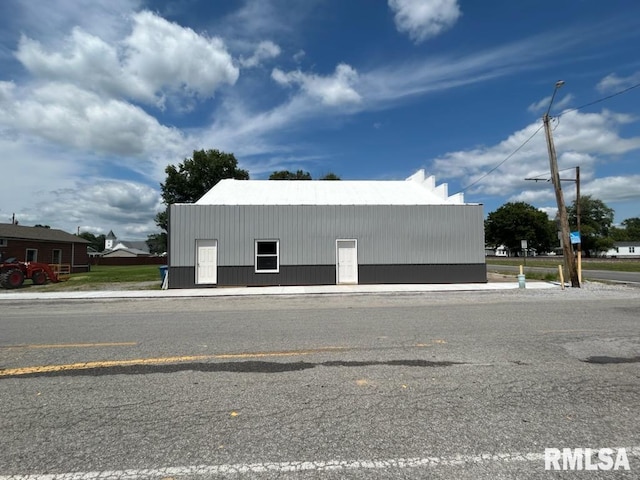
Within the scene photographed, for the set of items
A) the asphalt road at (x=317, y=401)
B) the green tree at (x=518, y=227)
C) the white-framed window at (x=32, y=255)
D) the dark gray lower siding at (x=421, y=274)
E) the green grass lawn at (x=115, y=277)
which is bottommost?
the asphalt road at (x=317, y=401)

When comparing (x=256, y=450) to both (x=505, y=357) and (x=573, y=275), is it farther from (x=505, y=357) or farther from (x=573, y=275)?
(x=573, y=275)

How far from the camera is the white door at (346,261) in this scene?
21812 mm

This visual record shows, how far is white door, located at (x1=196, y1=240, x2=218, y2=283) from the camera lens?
21312mm

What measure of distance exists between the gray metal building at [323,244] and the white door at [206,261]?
49mm

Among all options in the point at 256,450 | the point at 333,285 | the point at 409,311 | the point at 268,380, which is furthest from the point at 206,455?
the point at 333,285

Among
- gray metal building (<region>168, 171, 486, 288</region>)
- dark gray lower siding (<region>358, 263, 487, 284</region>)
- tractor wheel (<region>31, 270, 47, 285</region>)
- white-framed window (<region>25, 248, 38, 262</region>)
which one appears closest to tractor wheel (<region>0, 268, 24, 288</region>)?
tractor wheel (<region>31, 270, 47, 285</region>)

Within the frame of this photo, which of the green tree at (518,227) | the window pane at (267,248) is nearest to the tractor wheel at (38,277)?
the window pane at (267,248)

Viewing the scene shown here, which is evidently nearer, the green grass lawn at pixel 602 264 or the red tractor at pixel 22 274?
the red tractor at pixel 22 274

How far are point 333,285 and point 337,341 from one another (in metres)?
14.1

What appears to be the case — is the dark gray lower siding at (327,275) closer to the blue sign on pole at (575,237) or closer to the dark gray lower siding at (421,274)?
the dark gray lower siding at (421,274)

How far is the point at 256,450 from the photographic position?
10.9 feet

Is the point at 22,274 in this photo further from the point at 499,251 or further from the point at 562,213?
the point at 499,251

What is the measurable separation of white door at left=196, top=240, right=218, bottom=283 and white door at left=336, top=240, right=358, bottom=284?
244 inches

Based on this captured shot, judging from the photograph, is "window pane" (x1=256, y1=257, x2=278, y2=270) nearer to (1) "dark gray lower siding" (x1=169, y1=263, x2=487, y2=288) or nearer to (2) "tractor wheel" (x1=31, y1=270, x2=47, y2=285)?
(1) "dark gray lower siding" (x1=169, y1=263, x2=487, y2=288)
